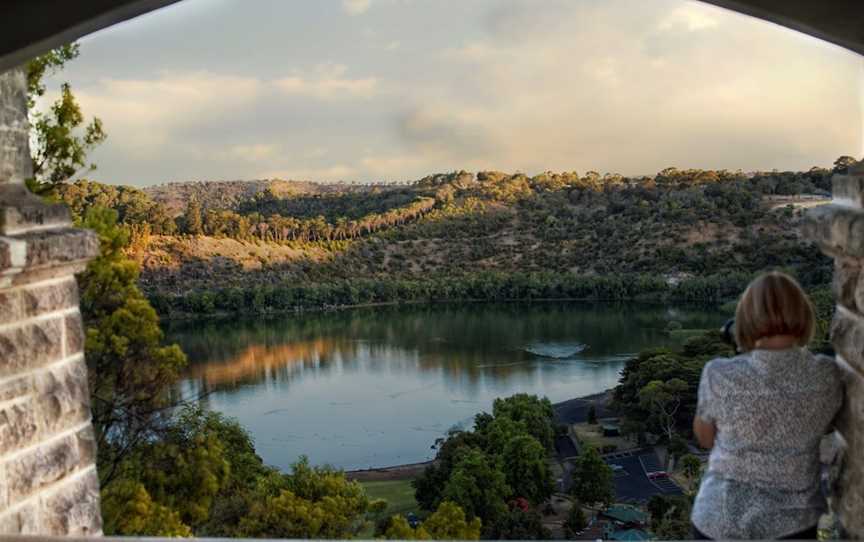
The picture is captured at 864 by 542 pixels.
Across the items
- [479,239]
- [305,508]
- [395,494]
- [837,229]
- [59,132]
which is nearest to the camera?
[837,229]

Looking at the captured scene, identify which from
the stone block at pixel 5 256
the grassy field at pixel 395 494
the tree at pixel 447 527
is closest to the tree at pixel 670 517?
the tree at pixel 447 527

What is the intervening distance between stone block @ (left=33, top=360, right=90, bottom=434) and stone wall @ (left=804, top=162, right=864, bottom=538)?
1612 mm

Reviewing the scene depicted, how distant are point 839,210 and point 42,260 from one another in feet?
5.25

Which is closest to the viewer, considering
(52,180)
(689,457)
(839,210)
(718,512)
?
(718,512)

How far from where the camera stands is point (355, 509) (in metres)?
9.46

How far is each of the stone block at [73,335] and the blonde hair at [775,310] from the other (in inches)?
56.9

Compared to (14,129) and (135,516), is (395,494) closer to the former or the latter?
(135,516)

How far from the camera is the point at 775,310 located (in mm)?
1458

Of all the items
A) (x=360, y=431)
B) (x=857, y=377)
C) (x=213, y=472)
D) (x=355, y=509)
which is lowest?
(x=360, y=431)

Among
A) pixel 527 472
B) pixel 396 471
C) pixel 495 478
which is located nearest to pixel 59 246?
pixel 495 478

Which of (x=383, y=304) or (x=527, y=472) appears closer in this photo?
(x=527, y=472)

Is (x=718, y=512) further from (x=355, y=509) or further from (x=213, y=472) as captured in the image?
(x=355, y=509)

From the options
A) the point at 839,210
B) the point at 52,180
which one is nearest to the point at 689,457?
the point at 52,180

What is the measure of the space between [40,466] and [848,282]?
169cm
